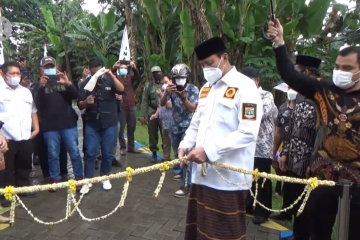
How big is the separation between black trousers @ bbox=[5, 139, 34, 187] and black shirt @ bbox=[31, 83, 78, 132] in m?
0.38

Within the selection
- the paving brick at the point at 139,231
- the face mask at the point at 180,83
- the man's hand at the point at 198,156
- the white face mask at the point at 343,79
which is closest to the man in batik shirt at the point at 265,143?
the face mask at the point at 180,83

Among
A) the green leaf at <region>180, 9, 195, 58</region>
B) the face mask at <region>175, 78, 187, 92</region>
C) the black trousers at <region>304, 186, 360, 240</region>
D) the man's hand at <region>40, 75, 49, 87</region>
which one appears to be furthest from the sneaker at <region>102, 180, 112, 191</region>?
the green leaf at <region>180, 9, 195, 58</region>

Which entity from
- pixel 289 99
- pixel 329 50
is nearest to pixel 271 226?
pixel 289 99

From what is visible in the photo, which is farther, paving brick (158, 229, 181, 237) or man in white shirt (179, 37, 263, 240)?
paving brick (158, 229, 181, 237)

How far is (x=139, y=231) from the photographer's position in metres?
3.77

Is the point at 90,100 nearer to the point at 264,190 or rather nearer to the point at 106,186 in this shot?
the point at 106,186

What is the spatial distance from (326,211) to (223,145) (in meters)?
0.92

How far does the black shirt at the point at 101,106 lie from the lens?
4816 mm

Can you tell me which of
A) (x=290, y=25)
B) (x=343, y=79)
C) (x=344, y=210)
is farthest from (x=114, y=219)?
(x=290, y=25)

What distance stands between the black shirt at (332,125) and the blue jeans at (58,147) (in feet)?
10.8

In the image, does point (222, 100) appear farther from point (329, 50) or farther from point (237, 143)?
point (329, 50)

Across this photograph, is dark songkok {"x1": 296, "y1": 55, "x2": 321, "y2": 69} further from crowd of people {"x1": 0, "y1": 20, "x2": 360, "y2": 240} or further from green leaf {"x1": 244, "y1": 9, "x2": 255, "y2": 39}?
green leaf {"x1": 244, "y1": 9, "x2": 255, "y2": 39}

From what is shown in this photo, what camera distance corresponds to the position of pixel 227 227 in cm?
258

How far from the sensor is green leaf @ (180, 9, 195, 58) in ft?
25.5
